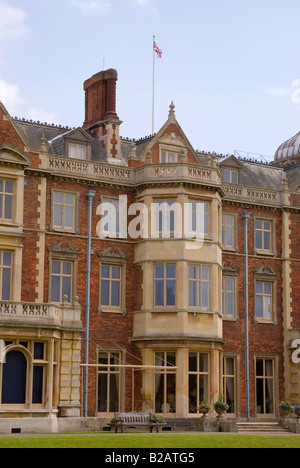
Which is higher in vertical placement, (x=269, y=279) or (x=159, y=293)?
(x=269, y=279)

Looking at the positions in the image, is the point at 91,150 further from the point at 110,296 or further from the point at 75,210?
the point at 110,296

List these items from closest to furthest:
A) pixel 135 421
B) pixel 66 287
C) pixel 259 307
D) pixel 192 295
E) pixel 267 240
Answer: pixel 135 421 → pixel 66 287 → pixel 192 295 → pixel 259 307 → pixel 267 240

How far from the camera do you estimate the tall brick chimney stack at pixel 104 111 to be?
160 feet

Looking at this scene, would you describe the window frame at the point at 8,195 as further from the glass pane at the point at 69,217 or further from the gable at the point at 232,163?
the gable at the point at 232,163

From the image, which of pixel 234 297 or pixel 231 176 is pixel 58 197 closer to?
pixel 234 297

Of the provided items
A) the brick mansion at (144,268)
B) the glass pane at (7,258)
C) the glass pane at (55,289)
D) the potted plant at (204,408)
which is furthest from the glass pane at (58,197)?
the potted plant at (204,408)

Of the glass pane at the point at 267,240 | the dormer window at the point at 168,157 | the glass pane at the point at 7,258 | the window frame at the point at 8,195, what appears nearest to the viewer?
the glass pane at the point at 7,258

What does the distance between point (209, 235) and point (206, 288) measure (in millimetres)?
2578

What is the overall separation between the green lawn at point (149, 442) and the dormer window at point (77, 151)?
1852 centimetres

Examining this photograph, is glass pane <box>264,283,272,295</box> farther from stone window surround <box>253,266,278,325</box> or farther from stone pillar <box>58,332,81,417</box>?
stone pillar <box>58,332,81,417</box>

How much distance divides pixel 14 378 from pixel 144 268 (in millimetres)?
9600

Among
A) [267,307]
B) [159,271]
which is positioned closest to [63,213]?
[159,271]

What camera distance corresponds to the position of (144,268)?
45.7m
